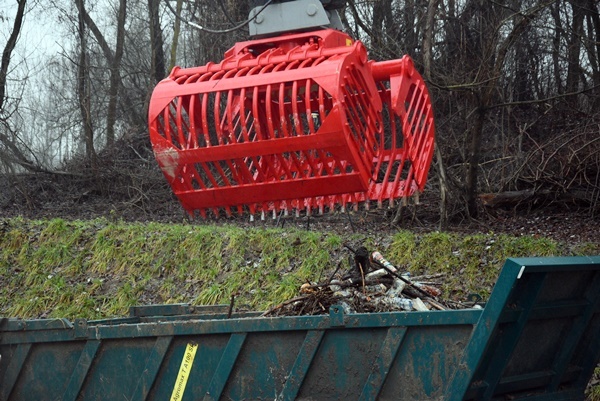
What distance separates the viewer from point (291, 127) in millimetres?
6574

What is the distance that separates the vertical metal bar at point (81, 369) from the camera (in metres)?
4.92

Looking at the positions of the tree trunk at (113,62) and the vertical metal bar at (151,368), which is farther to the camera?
the tree trunk at (113,62)

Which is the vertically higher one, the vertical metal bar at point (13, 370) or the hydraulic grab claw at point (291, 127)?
the hydraulic grab claw at point (291, 127)

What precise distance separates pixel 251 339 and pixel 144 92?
50.8 ft

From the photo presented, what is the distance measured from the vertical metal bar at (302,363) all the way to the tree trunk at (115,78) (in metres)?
14.5

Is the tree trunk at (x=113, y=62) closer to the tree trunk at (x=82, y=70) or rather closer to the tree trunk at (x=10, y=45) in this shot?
the tree trunk at (x=82, y=70)

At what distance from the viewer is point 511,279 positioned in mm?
4000

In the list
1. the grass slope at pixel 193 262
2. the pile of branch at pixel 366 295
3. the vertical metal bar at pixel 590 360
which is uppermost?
the pile of branch at pixel 366 295

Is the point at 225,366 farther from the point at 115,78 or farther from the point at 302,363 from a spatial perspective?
the point at 115,78

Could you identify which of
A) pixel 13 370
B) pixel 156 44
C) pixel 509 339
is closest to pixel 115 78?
pixel 156 44

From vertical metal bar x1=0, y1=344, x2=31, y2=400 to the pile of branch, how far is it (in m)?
1.52

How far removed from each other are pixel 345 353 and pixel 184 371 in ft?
3.18

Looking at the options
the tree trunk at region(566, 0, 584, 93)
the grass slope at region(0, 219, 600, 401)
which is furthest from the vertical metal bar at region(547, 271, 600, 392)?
the tree trunk at region(566, 0, 584, 93)

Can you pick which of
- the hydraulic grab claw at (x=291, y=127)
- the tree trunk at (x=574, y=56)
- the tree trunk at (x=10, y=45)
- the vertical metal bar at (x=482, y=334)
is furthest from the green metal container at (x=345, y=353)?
the tree trunk at (x=10, y=45)
